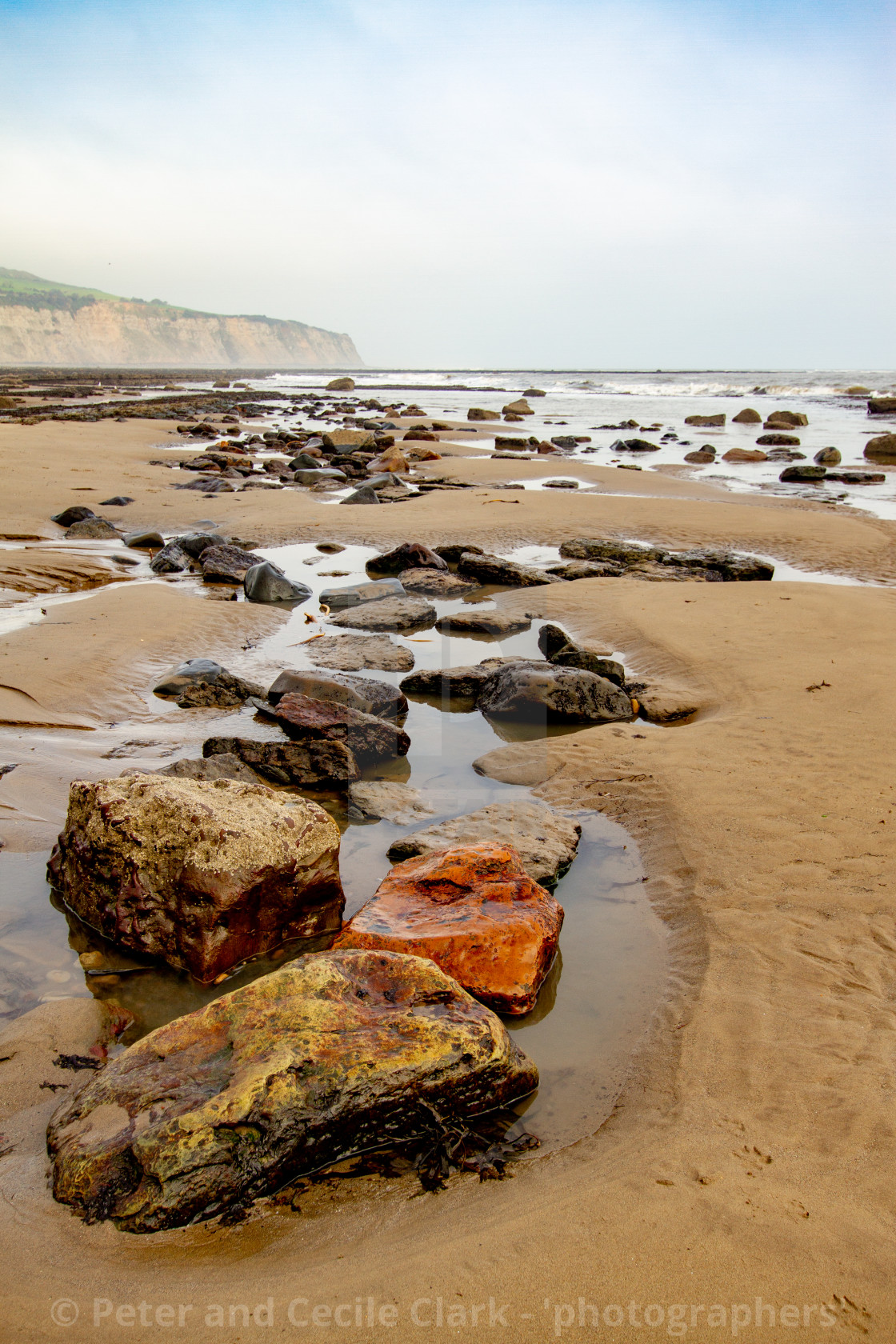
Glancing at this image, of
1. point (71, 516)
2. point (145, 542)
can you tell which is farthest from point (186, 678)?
point (71, 516)

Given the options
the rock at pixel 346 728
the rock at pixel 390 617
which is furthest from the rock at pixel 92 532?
the rock at pixel 346 728

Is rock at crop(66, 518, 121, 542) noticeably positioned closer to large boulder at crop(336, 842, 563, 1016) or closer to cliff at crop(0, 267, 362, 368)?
large boulder at crop(336, 842, 563, 1016)

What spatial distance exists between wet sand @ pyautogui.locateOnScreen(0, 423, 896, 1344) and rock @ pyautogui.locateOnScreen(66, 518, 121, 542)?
5.30 metres

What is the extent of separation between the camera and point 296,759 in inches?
183

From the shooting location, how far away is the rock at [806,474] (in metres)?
19.1

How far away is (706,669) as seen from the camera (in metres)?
6.39

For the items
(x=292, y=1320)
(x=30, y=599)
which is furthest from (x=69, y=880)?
(x=30, y=599)

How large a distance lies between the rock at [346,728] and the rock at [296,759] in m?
0.14

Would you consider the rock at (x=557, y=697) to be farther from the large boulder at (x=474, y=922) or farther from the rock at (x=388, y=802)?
the large boulder at (x=474, y=922)

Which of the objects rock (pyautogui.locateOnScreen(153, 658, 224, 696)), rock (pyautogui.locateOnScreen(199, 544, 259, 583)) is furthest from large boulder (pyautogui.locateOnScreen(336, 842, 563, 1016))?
rock (pyautogui.locateOnScreen(199, 544, 259, 583))

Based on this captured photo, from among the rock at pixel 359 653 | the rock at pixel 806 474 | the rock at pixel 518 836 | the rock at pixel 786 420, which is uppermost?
the rock at pixel 786 420

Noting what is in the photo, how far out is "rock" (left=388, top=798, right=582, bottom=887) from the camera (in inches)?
145

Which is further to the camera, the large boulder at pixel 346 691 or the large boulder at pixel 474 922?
the large boulder at pixel 346 691

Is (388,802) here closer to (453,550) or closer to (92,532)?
(453,550)
